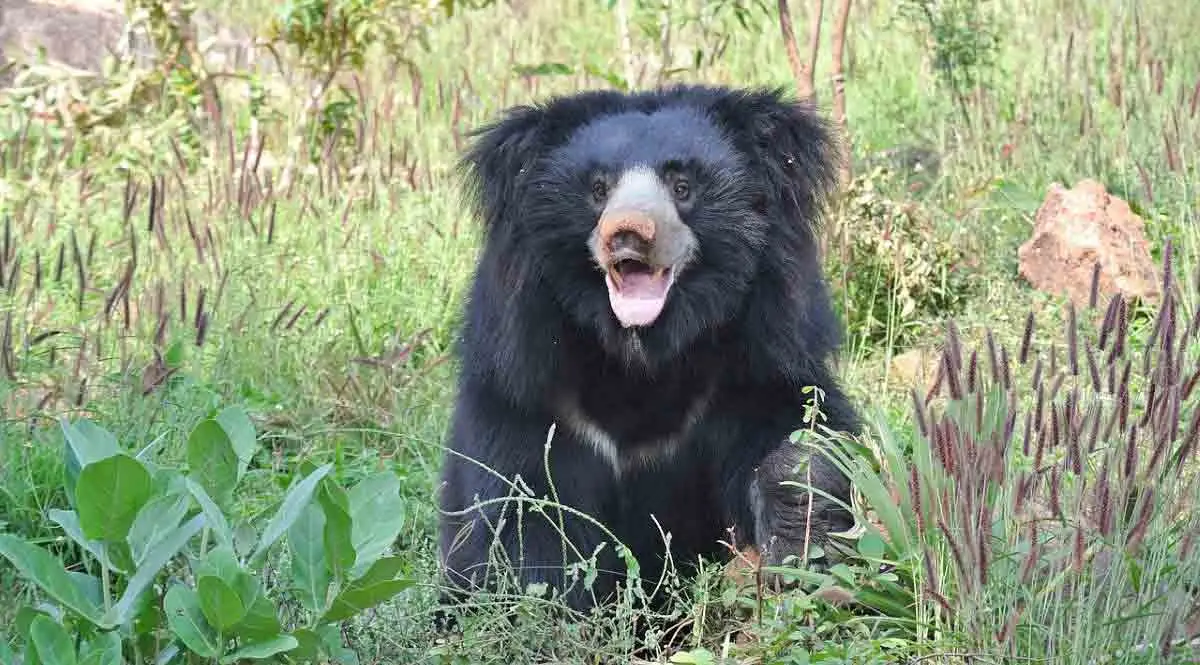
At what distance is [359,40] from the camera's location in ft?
22.1

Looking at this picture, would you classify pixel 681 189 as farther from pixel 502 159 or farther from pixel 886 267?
pixel 886 267

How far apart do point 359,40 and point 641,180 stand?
3.53 metres

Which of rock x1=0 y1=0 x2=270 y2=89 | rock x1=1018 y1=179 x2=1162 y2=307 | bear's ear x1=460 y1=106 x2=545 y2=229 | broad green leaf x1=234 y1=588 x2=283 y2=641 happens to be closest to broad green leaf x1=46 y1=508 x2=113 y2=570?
broad green leaf x1=234 y1=588 x2=283 y2=641

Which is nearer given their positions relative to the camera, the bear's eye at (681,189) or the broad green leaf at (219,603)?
the broad green leaf at (219,603)

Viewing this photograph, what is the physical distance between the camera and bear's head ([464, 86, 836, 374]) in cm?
347

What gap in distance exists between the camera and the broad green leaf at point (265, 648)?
2.54 metres

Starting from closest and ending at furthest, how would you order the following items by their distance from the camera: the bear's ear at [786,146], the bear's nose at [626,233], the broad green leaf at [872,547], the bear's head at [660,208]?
the broad green leaf at [872,547] → the bear's nose at [626,233] → the bear's head at [660,208] → the bear's ear at [786,146]

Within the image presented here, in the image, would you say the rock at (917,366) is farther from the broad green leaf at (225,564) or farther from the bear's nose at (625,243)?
the broad green leaf at (225,564)

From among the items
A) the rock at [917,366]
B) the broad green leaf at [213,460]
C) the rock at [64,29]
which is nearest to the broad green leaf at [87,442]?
the broad green leaf at [213,460]

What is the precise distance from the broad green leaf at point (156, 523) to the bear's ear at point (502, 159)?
1.28 meters

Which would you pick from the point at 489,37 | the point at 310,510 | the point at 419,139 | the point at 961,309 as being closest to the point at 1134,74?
the point at 961,309

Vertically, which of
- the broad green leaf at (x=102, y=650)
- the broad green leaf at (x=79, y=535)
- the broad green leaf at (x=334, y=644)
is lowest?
the broad green leaf at (x=334, y=644)

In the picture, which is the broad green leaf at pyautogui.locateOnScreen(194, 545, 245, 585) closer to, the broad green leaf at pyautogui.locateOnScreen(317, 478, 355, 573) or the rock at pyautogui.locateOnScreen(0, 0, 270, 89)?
the broad green leaf at pyautogui.locateOnScreen(317, 478, 355, 573)

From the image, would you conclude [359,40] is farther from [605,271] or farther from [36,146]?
[605,271]
